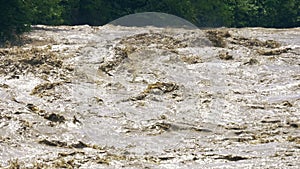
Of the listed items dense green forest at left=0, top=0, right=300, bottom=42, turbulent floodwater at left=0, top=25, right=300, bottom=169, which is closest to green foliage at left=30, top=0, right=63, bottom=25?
dense green forest at left=0, top=0, right=300, bottom=42

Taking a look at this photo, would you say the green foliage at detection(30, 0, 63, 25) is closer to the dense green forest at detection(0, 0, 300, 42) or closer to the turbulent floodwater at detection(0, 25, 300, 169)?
the dense green forest at detection(0, 0, 300, 42)

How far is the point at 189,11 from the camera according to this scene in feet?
67.1

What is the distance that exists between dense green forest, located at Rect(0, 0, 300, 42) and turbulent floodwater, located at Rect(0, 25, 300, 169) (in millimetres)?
3521

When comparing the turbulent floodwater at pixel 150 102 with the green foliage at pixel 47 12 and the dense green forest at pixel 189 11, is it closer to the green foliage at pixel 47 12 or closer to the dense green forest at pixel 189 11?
the green foliage at pixel 47 12

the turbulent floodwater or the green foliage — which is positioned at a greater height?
the green foliage

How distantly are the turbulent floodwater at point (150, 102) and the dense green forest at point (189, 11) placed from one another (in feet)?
11.6

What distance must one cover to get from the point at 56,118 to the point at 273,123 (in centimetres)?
295

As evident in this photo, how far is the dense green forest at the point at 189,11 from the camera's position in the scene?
1858cm

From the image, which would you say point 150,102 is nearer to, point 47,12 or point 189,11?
point 47,12

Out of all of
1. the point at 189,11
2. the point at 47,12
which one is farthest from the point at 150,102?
the point at 189,11

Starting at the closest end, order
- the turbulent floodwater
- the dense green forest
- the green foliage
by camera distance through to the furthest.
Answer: the turbulent floodwater
the green foliage
the dense green forest

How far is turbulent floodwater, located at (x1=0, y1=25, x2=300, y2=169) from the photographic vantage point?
7.21m

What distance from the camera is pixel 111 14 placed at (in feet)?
69.9

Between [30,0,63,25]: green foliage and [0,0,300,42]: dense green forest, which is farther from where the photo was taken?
[0,0,300,42]: dense green forest
